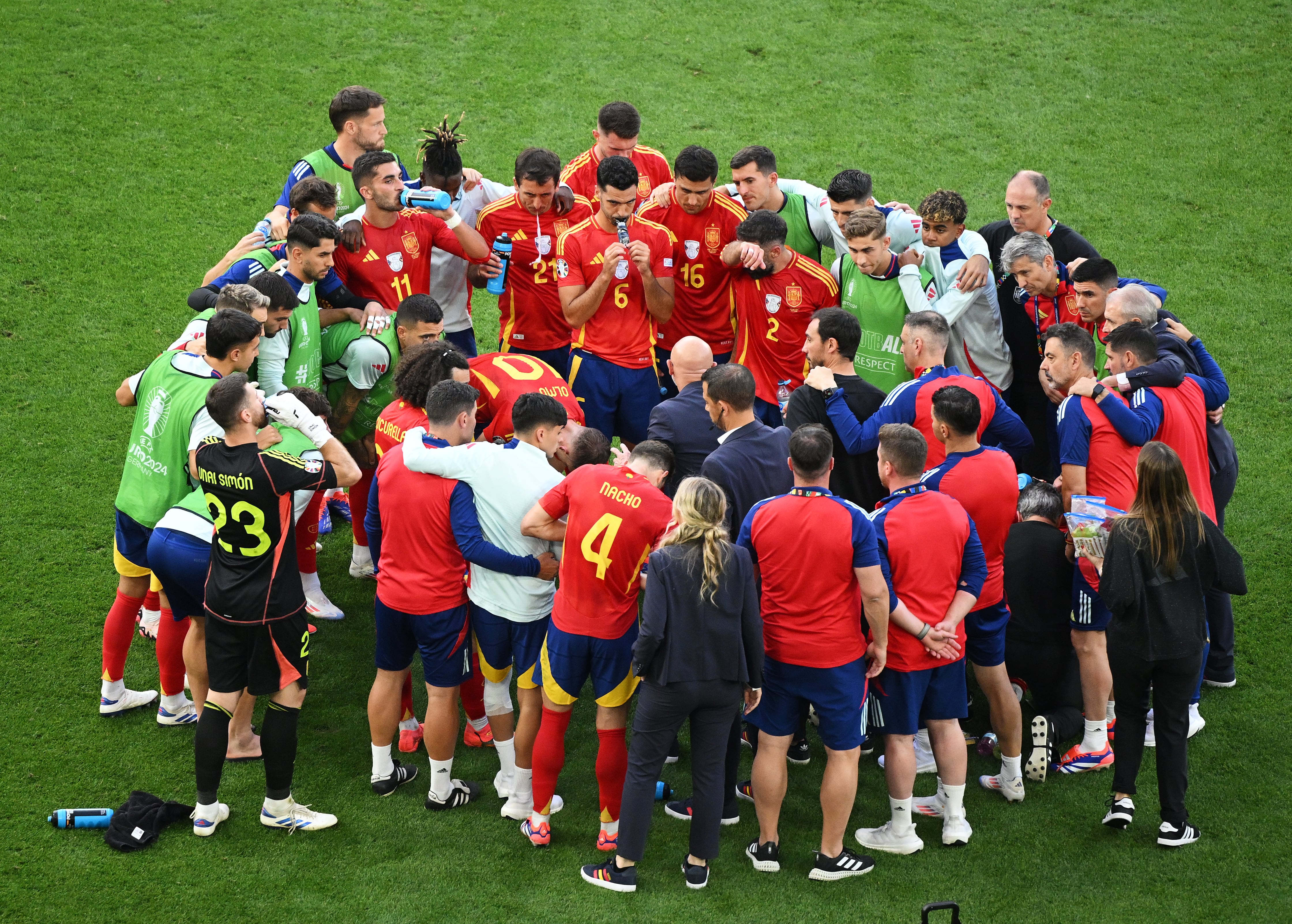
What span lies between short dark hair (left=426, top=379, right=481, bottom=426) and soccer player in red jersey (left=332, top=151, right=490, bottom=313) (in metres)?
1.96

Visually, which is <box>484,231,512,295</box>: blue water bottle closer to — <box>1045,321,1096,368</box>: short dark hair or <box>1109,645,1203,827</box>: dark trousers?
<box>1045,321,1096,368</box>: short dark hair

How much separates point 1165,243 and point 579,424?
753 cm

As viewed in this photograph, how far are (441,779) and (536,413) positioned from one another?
1.84 meters

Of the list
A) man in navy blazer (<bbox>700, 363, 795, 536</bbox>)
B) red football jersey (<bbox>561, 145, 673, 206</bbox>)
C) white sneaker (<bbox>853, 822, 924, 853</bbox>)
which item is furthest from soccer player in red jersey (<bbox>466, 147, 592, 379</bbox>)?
white sneaker (<bbox>853, 822, 924, 853</bbox>)

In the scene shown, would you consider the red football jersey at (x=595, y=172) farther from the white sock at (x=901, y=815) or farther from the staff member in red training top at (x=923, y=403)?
the white sock at (x=901, y=815)

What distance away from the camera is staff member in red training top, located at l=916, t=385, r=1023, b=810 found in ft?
17.4

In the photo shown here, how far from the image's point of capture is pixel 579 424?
18.9ft

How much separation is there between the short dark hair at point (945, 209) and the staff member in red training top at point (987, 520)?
1712 millimetres

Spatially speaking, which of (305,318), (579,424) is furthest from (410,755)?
(305,318)

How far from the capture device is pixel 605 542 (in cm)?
486

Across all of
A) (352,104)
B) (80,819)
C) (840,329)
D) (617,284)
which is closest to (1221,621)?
(840,329)

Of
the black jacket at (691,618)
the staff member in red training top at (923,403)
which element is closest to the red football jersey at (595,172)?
the staff member in red training top at (923,403)

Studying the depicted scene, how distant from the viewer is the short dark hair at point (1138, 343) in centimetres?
589

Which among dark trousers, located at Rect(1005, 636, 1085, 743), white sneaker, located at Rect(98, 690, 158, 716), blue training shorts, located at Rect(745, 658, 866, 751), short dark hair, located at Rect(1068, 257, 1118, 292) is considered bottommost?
white sneaker, located at Rect(98, 690, 158, 716)
